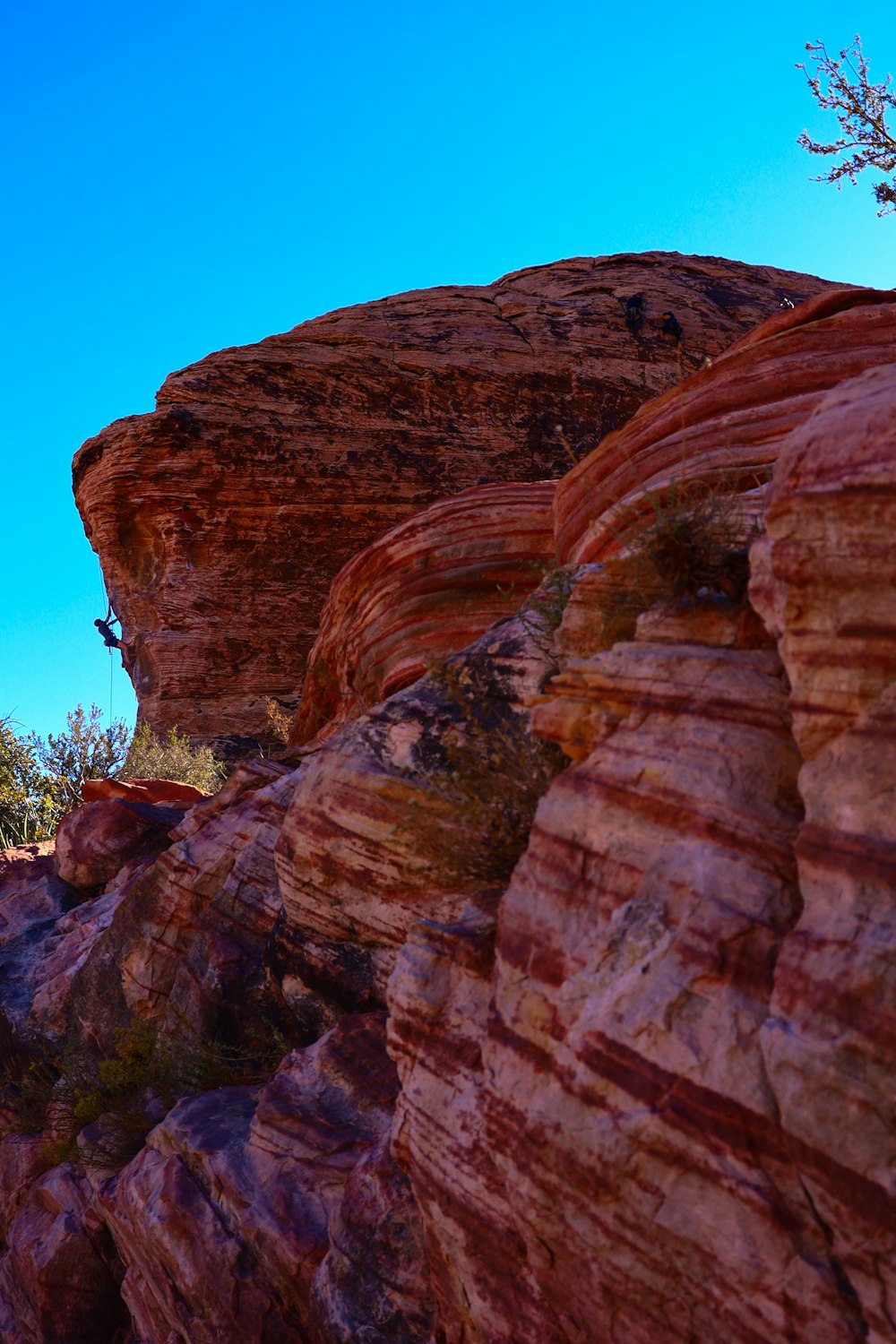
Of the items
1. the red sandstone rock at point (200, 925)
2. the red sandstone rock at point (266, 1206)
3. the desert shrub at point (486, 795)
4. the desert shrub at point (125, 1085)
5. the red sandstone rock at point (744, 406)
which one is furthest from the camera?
the red sandstone rock at point (200, 925)

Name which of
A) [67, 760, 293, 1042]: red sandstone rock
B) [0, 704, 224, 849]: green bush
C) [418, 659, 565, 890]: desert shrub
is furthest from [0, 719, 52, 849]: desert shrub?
[418, 659, 565, 890]: desert shrub

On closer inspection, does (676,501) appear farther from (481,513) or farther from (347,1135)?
(481,513)

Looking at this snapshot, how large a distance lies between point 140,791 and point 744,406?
9.53 meters

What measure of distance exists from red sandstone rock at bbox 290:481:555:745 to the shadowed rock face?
32.7ft

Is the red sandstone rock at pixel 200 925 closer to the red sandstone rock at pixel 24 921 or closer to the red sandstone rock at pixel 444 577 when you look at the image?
the red sandstone rock at pixel 24 921

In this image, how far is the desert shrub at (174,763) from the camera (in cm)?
1723

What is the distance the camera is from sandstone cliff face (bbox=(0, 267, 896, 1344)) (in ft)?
8.39

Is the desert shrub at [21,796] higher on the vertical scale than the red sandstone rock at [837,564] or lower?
higher

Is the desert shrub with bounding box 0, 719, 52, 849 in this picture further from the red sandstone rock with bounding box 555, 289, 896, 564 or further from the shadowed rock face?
the red sandstone rock with bounding box 555, 289, 896, 564

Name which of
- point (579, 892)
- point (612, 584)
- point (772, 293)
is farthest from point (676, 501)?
point (772, 293)

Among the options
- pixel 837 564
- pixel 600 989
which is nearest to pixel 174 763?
pixel 600 989

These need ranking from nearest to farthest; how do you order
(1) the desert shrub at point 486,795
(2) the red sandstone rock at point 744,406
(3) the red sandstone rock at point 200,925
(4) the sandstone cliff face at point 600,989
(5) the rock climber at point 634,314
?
(4) the sandstone cliff face at point 600,989, (1) the desert shrub at point 486,795, (2) the red sandstone rock at point 744,406, (3) the red sandstone rock at point 200,925, (5) the rock climber at point 634,314

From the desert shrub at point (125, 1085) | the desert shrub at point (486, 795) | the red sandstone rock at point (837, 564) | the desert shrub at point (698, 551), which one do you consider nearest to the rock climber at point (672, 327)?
the desert shrub at point (486, 795)

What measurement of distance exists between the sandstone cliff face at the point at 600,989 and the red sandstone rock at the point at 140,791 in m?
6.41
